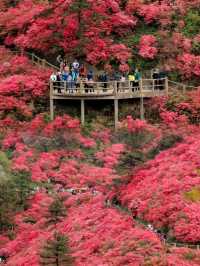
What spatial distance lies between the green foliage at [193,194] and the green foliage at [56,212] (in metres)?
5.49

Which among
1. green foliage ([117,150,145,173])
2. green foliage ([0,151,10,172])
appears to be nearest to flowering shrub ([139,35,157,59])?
green foliage ([117,150,145,173])

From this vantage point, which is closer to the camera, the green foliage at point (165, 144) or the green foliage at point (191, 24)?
the green foliage at point (165, 144)

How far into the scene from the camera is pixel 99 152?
44312 mm

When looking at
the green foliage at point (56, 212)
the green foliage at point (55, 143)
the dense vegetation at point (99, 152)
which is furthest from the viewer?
the green foliage at point (55, 143)

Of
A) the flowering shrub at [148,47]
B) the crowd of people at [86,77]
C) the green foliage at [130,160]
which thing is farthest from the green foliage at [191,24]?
the green foliage at [130,160]

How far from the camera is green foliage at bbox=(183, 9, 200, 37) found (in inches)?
2013

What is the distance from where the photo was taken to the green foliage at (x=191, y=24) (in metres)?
51.1

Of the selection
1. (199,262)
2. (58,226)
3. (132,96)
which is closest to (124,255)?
(199,262)

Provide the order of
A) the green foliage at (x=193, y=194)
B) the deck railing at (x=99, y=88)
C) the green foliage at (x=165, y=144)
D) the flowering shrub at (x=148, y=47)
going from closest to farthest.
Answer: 1. the green foliage at (x=193, y=194)
2. the green foliage at (x=165, y=144)
3. the deck railing at (x=99, y=88)
4. the flowering shrub at (x=148, y=47)

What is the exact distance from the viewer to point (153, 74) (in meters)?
48.3

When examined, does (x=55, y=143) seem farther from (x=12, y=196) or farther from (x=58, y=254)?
(x=58, y=254)

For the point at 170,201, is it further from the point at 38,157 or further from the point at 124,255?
the point at 38,157

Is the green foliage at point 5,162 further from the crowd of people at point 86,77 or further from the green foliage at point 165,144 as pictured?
the green foliage at point 165,144

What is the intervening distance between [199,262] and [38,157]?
1572 cm
